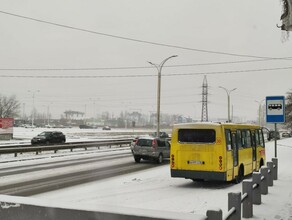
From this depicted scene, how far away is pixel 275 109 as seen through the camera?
1523 cm

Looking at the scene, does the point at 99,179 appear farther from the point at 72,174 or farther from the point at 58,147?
the point at 58,147

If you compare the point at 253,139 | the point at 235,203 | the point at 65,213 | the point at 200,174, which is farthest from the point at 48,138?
the point at 65,213

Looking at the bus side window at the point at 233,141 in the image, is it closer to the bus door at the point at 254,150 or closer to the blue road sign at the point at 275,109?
the blue road sign at the point at 275,109

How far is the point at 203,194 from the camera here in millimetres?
12453

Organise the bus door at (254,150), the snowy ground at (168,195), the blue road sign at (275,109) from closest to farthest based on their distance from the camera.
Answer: the snowy ground at (168,195) → the blue road sign at (275,109) → the bus door at (254,150)

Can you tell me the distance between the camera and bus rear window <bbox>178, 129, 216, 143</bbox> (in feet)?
46.9

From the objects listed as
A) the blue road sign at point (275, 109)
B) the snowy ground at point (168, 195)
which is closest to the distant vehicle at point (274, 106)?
the blue road sign at point (275, 109)

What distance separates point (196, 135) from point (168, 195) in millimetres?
3111

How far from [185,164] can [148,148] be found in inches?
397

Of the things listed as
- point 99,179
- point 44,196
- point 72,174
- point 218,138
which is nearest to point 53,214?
point 44,196

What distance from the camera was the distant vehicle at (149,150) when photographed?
80.4ft

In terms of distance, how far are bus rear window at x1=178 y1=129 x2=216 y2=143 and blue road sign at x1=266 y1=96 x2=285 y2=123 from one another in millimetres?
2460

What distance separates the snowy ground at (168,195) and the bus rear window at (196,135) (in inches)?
65.2

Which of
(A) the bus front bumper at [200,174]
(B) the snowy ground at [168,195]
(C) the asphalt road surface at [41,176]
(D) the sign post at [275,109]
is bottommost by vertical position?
(C) the asphalt road surface at [41,176]
